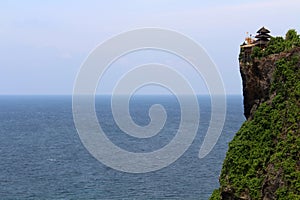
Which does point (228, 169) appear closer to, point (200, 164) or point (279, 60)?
point (279, 60)

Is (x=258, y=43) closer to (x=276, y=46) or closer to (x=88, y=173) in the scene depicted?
(x=276, y=46)

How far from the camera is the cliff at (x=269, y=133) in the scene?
27.3 metres

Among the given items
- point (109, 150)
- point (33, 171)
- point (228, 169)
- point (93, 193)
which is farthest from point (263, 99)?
point (109, 150)

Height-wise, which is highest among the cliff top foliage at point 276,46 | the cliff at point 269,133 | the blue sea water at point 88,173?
the cliff top foliage at point 276,46

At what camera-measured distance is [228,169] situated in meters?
32.9

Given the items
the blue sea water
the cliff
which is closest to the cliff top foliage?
the cliff

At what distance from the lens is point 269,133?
3081 cm

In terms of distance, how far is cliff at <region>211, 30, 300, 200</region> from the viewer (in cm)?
2728

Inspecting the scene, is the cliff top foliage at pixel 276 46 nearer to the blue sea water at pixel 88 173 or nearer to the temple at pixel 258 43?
the temple at pixel 258 43

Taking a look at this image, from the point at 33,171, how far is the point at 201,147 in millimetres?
32550

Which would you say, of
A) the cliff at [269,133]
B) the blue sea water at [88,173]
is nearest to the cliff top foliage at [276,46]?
the cliff at [269,133]

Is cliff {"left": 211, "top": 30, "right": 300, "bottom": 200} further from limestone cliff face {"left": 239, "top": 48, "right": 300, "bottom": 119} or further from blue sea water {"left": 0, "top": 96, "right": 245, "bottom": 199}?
blue sea water {"left": 0, "top": 96, "right": 245, "bottom": 199}

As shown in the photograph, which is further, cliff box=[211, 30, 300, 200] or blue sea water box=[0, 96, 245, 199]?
blue sea water box=[0, 96, 245, 199]

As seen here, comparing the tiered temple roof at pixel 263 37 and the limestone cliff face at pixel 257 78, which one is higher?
the tiered temple roof at pixel 263 37
